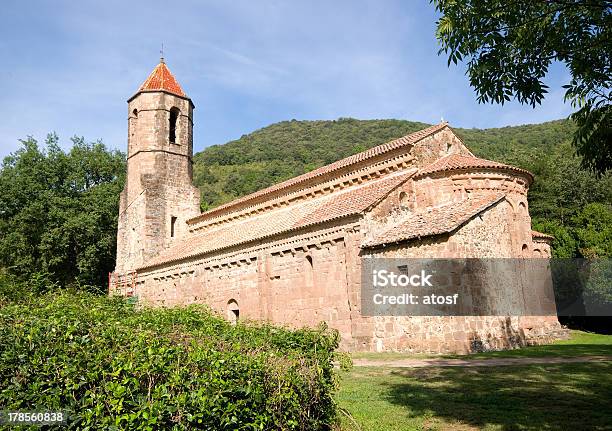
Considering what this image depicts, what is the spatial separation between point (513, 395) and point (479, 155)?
41700 millimetres

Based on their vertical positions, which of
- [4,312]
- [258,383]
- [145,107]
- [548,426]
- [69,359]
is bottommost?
[548,426]

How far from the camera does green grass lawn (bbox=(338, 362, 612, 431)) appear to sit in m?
6.31

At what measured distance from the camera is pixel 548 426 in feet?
19.7

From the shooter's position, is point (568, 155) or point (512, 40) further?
point (568, 155)

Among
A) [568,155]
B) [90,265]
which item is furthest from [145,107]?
[568,155]

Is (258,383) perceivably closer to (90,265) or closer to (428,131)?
(428,131)

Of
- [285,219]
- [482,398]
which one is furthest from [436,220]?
[482,398]

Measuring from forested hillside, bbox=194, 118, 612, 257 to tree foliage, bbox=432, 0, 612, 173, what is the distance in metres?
21.8

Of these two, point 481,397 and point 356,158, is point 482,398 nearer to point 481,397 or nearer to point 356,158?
point 481,397

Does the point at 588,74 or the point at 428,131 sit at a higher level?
the point at 428,131

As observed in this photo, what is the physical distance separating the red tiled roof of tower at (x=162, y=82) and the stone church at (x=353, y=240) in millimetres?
3439

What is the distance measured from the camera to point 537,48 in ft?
18.7

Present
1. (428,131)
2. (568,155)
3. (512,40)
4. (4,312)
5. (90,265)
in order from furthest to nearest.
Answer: (568,155) < (90,265) < (428,131) < (512,40) < (4,312)

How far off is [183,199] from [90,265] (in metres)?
8.00
